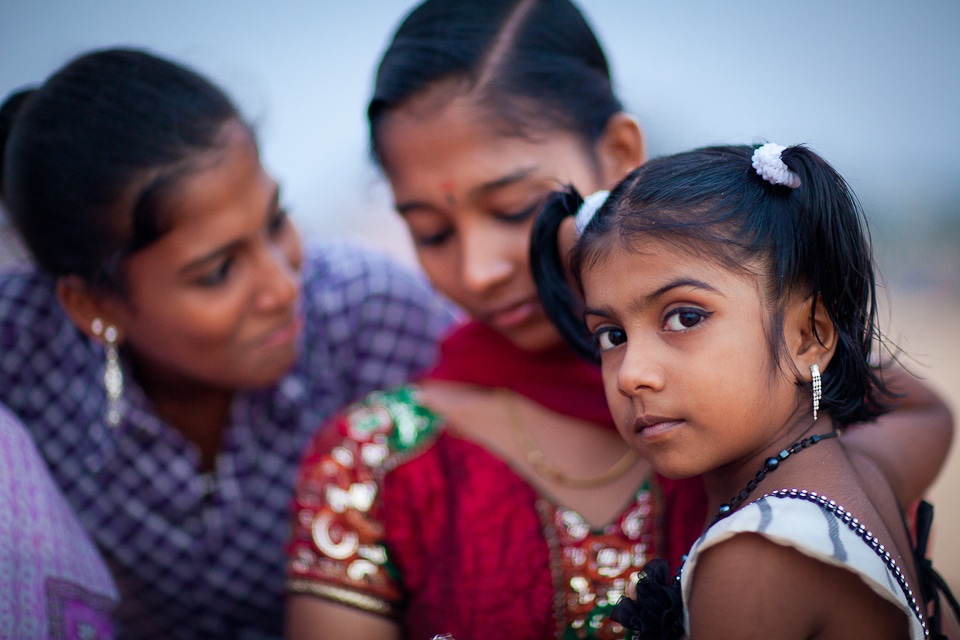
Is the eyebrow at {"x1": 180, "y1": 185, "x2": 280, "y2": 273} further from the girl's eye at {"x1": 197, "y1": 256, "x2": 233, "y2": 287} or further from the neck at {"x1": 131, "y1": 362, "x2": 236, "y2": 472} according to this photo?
the neck at {"x1": 131, "y1": 362, "x2": 236, "y2": 472}

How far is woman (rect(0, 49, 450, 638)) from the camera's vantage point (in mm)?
2068

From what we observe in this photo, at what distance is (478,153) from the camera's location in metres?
1.76

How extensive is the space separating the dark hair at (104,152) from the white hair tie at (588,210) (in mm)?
1054

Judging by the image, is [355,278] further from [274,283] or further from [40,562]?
[40,562]

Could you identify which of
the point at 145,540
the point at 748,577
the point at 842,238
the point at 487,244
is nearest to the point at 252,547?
the point at 145,540

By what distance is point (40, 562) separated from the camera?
67.5 inches

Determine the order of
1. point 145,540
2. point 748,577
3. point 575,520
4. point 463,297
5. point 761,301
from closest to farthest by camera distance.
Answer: point 748,577
point 761,301
point 575,520
point 463,297
point 145,540

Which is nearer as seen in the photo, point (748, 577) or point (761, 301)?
point (748, 577)

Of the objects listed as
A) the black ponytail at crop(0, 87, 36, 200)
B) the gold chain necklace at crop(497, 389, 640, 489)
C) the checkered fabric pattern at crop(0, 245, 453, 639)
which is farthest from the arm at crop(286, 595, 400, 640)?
the black ponytail at crop(0, 87, 36, 200)

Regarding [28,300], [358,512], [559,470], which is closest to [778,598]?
[559,470]

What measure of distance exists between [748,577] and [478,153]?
0.97 meters

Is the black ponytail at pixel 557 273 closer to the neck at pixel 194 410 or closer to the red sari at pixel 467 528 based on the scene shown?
the red sari at pixel 467 528

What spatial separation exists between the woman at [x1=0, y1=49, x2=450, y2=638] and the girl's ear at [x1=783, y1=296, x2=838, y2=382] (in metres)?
1.29

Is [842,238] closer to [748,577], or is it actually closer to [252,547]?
[748,577]
